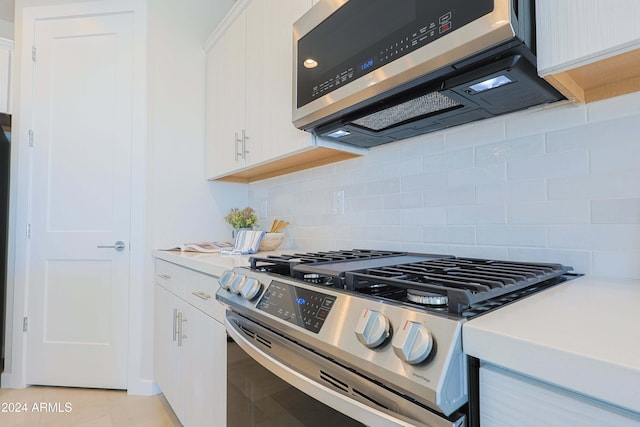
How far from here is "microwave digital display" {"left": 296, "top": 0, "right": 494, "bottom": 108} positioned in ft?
2.76

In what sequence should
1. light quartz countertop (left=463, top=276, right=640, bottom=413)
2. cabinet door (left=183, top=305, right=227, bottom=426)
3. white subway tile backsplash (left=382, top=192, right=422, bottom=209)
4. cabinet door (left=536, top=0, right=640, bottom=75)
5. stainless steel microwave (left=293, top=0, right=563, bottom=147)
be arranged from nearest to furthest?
light quartz countertop (left=463, top=276, right=640, bottom=413)
cabinet door (left=536, top=0, right=640, bottom=75)
stainless steel microwave (left=293, top=0, right=563, bottom=147)
cabinet door (left=183, top=305, right=227, bottom=426)
white subway tile backsplash (left=382, top=192, right=422, bottom=209)

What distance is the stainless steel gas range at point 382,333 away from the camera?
1.66ft

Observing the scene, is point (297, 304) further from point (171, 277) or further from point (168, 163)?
point (168, 163)

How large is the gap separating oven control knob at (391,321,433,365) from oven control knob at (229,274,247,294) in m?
0.64

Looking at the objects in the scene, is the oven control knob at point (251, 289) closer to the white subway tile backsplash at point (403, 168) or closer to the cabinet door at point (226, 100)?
the white subway tile backsplash at point (403, 168)

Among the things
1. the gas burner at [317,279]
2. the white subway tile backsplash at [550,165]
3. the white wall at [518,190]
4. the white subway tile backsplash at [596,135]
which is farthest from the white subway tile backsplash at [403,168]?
the gas burner at [317,279]

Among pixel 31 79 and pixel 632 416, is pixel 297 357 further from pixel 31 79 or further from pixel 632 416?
pixel 31 79

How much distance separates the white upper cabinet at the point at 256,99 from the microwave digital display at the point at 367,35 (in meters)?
0.23

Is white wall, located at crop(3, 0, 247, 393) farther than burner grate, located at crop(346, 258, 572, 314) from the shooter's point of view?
Yes

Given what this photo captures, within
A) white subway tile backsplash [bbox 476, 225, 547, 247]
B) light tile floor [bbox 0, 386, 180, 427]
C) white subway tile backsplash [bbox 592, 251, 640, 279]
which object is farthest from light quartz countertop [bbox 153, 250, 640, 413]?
light tile floor [bbox 0, 386, 180, 427]

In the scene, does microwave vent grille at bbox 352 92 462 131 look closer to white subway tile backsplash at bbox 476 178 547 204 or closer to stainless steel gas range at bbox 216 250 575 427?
white subway tile backsplash at bbox 476 178 547 204

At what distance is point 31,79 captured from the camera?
233 cm

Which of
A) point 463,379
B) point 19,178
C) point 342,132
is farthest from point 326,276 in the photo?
point 19,178

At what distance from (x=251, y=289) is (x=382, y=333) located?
526mm
